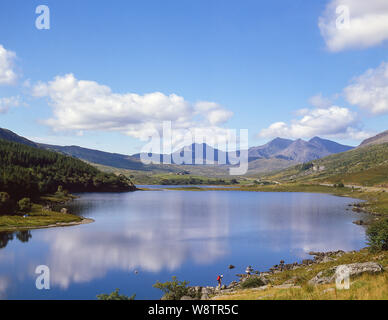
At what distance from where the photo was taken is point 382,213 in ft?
440

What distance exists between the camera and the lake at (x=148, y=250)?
47.5 meters

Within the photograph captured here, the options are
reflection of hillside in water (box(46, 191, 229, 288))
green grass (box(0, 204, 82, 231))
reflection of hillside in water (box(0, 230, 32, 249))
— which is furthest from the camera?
green grass (box(0, 204, 82, 231))

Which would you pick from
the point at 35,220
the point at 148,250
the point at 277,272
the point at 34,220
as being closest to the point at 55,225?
the point at 35,220

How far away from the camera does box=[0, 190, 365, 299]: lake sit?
156ft

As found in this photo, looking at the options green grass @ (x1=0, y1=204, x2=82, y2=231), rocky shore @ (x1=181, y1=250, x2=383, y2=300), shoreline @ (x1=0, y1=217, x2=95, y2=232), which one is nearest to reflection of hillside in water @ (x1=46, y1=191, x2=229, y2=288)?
shoreline @ (x1=0, y1=217, x2=95, y2=232)

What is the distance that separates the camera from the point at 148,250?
67.6 meters

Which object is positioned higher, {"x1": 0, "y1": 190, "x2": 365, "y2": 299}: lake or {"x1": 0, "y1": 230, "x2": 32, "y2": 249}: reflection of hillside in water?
{"x1": 0, "y1": 230, "x2": 32, "y2": 249}: reflection of hillside in water

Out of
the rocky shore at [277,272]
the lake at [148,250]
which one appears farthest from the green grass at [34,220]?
the rocky shore at [277,272]

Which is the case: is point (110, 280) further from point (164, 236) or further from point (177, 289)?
point (164, 236)

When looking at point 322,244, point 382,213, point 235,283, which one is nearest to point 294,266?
point 235,283

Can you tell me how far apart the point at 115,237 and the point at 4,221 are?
3635 centimetres

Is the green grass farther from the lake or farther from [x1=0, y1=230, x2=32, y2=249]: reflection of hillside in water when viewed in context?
the lake

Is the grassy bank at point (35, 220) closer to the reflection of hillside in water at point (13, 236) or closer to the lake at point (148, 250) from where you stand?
the reflection of hillside in water at point (13, 236)
